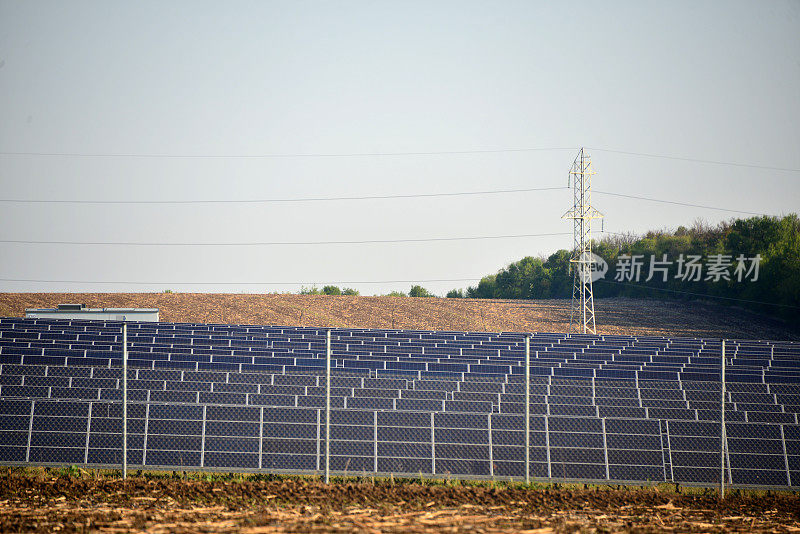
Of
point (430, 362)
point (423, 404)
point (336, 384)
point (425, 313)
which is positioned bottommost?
point (423, 404)

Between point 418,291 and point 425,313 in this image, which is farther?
point 418,291

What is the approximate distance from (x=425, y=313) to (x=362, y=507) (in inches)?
1714

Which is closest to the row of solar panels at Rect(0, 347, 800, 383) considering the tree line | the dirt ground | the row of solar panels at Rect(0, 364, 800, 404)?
the row of solar panels at Rect(0, 364, 800, 404)

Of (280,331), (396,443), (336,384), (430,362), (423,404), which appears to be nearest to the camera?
(396,443)

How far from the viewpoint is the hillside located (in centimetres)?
4803

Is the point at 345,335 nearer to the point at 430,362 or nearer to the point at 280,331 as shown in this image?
the point at 280,331

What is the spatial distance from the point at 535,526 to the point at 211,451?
5811mm

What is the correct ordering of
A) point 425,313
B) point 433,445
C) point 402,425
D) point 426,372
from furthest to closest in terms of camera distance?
1. point 425,313
2. point 426,372
3. point 402,425
4. point 433,445

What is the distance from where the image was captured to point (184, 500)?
9.58 meters

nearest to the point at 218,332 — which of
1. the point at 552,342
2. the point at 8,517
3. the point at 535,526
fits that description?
the point at 552,342

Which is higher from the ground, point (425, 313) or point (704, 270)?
point (704, 270)

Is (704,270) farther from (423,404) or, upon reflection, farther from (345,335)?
(423,404)

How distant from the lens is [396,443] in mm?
11406

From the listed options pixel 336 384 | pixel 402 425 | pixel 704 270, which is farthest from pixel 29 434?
pixel 704 270
